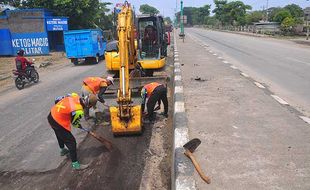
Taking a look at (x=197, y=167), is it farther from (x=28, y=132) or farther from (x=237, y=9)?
(x=237, y=9)

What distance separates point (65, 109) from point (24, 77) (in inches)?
379

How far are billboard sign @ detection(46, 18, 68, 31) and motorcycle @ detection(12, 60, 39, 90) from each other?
49.3 ft

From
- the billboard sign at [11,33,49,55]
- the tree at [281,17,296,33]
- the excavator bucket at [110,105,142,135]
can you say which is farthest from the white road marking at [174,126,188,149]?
the tree at [281,17,296,33]

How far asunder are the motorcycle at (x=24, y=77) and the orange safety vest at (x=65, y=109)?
9.13 meters

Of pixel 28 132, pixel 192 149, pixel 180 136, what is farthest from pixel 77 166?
pixel 28 132

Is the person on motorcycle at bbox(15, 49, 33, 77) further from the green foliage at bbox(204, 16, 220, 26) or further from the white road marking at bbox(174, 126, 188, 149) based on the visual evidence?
the green foliage at bbox(204, 16, 220, 26)

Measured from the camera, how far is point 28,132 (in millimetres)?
7750

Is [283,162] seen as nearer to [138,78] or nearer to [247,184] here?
[247,184]

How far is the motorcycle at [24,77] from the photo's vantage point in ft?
46.1

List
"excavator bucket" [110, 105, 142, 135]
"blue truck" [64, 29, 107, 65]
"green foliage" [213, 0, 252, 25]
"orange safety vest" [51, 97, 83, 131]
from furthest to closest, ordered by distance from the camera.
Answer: "green foliage" [213, 0, 252, 25] < "blue truck" [64, 29, 107, 65] < "excavator bucket" [110, 105, 142, 135] < "orange safety vest" [51, 97, 83, 131]

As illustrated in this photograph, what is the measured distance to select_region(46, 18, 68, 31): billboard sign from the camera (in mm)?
28845

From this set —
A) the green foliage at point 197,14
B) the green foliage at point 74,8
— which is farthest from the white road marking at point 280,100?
the green foliage at point 197,14

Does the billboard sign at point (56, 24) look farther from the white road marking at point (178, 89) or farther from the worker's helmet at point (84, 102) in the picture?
the worker's helmet at point (84, 102)

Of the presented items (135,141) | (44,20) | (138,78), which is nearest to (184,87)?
(138,78)
